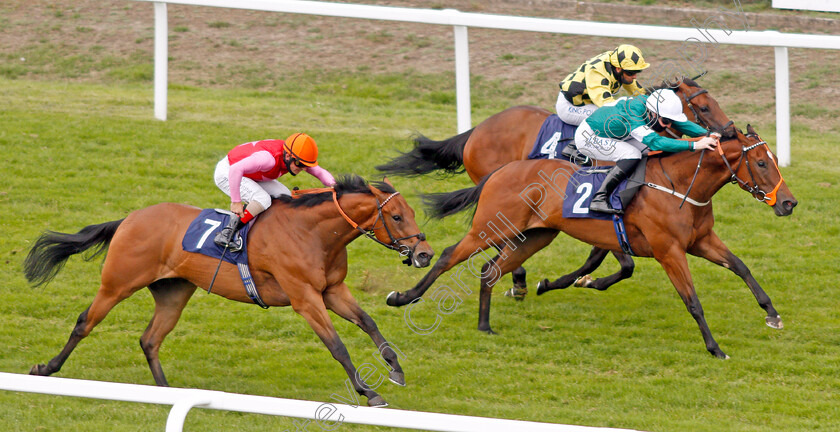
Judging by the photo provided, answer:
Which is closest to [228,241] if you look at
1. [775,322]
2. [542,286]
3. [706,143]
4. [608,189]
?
[608,189]

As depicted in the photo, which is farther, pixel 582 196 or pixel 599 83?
pixel 599 83

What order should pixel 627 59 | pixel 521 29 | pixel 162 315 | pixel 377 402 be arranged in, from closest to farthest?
pixel 377 402 < pixel 162 315 < pixel 627 59 < pixel 521 29

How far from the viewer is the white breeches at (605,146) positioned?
6.68 m

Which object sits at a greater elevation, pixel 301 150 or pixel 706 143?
pixel 301 150

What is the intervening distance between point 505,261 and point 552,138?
1155mm

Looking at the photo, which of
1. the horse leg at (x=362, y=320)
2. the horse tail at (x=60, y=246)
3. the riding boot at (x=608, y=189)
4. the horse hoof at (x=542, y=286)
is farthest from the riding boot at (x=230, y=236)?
the horse hoof at (x=542, y=286)

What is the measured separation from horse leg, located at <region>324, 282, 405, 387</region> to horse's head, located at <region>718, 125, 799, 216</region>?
8.22 ft

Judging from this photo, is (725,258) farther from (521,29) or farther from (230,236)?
(521,29)

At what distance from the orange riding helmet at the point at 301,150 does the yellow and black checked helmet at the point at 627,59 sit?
102 inches

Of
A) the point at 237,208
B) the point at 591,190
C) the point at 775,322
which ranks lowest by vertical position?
the point at 775,322

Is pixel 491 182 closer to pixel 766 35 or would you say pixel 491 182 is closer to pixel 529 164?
pixel 529 164

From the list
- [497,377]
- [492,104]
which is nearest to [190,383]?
[497,377]

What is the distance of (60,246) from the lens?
20.1 ft

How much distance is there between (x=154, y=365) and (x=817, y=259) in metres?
5.36
